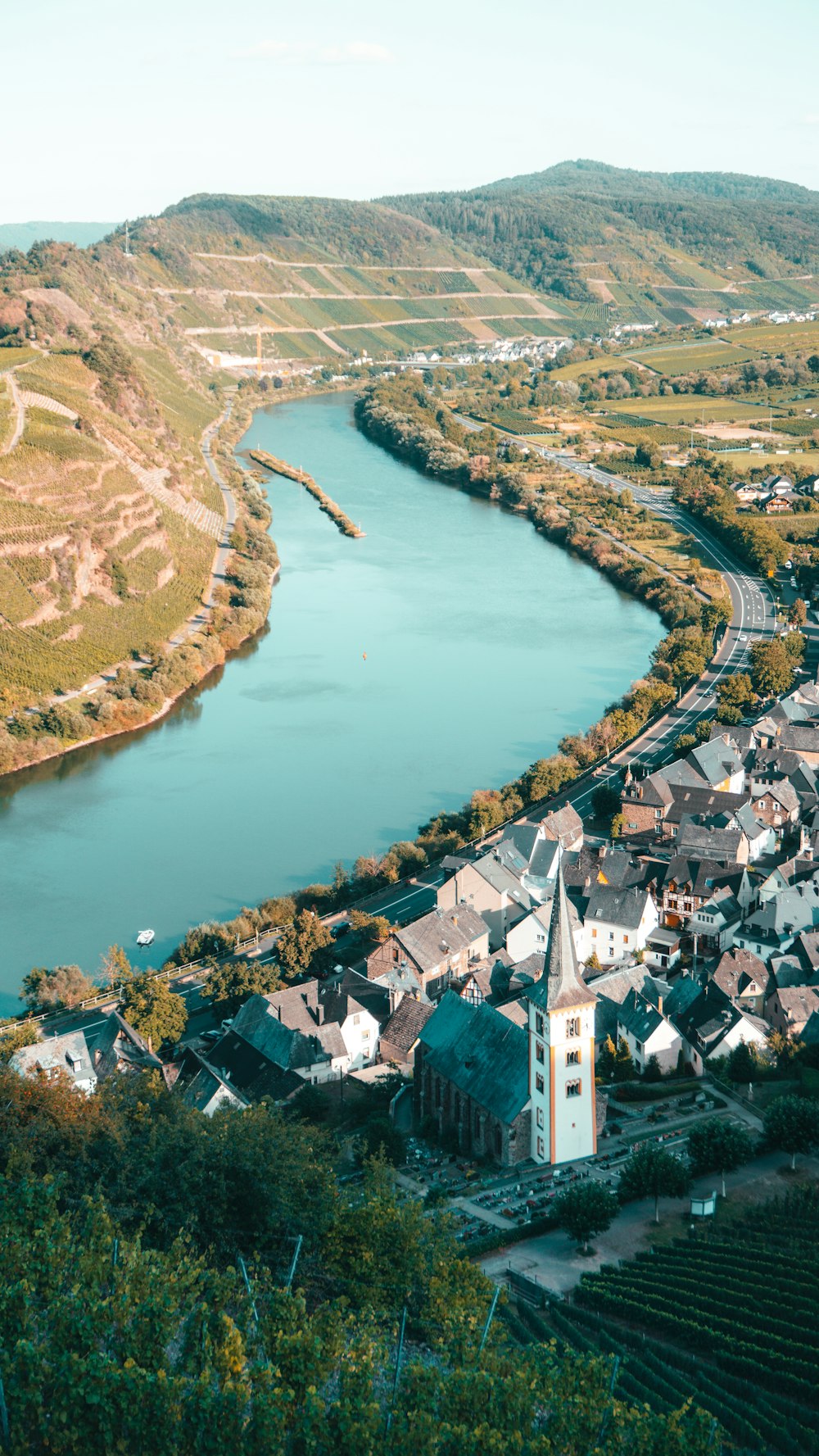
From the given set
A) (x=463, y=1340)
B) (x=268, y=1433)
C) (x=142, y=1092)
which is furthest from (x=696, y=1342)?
(x=142, y=1092)

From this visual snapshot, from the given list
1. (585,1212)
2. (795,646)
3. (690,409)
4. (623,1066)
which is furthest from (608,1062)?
(690,409)

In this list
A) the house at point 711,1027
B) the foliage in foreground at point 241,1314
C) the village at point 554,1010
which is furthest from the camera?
the house at point 711,1027

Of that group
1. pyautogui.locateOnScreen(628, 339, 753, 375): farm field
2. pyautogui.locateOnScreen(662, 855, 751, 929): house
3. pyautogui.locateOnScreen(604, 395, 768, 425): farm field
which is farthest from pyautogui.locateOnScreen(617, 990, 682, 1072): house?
pyautogui.locateOnScreen(628, 339, 753, 375): farm field

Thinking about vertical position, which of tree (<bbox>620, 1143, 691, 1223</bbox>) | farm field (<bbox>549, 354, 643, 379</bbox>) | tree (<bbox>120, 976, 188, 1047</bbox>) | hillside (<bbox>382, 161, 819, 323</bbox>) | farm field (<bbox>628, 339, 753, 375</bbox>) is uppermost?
hillside (<bbox>382, 161, 819, 323</bbox>)

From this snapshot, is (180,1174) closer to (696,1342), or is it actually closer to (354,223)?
(696,1342)

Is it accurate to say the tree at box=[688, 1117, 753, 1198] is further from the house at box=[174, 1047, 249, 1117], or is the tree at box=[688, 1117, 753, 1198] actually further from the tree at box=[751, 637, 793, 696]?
the tree at box=[751, 637, 793, 696]

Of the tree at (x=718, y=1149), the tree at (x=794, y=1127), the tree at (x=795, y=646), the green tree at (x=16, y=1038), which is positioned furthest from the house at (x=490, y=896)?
the tree at (x=795, y=646)

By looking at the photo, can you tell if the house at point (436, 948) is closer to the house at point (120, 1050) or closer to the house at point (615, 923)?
the house at point (615, 923)
